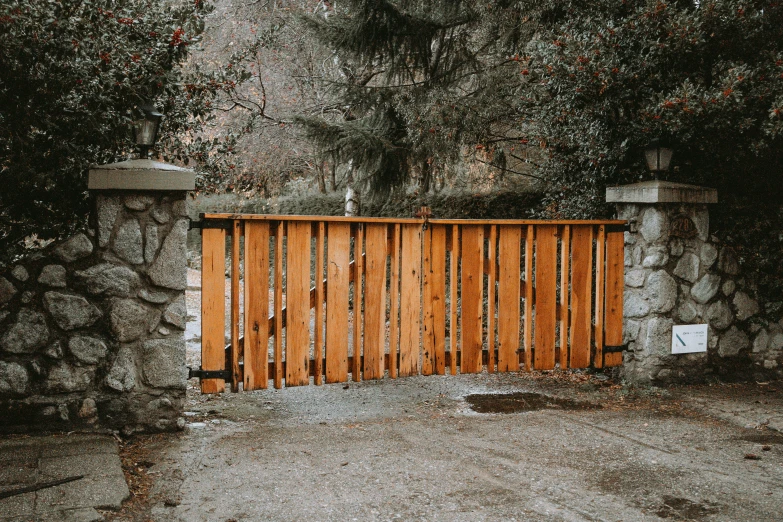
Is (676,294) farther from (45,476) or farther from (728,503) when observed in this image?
(45,476)

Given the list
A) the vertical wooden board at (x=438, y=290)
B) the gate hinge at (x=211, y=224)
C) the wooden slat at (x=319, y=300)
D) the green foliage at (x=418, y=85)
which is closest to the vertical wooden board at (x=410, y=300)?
the vertical wooden board at (x=438, y=290)

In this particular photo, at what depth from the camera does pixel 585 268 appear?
6180mm

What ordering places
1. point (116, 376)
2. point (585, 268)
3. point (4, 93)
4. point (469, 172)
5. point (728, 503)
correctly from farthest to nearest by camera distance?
point (469, 172) < point (585, 268) < point (116, 376) < point (4, 93) < point (728, 503)

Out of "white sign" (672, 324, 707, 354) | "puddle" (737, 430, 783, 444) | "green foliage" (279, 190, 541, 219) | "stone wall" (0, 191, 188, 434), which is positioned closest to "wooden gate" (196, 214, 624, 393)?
"stone wall" (0, 191, 188, 434)

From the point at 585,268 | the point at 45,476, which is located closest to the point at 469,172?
the point at 585,268

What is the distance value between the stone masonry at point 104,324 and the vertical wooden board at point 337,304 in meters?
1.10

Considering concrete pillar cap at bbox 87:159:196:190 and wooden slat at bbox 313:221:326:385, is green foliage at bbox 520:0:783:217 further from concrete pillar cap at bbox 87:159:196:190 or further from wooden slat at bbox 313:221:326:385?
concrete pillar cap at bbox 87:159:196:190

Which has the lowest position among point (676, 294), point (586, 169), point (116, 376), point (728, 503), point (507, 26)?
point (728, 503)

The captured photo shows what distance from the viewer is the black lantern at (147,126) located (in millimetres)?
4750

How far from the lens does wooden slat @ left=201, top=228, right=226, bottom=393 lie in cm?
489

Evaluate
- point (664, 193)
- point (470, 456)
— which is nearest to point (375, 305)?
point (470, 456)

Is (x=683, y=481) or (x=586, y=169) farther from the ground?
(x=586, y=169)

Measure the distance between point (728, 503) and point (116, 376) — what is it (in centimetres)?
376

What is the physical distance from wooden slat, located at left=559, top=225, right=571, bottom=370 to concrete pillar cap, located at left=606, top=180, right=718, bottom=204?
691 mm
